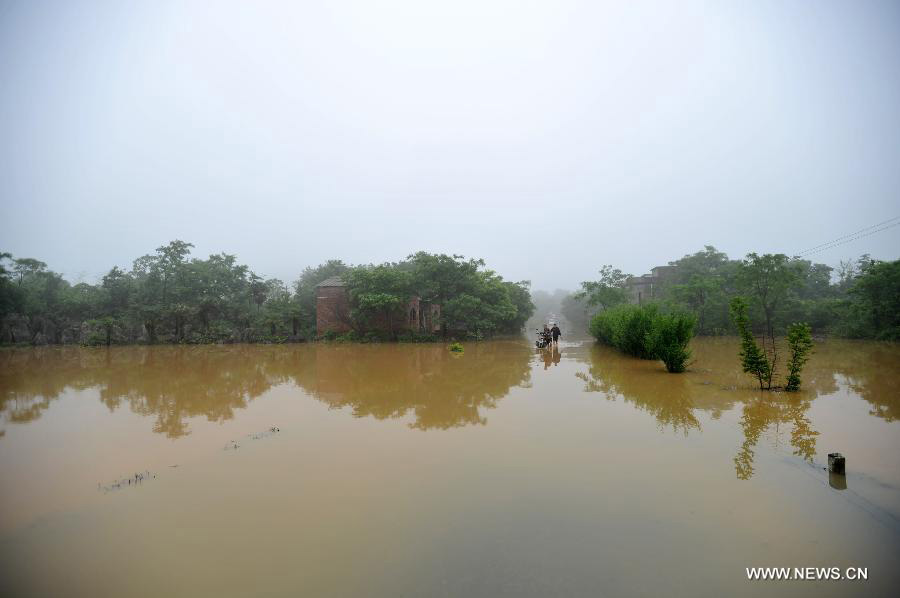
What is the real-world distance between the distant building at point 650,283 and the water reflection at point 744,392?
88.7 feet

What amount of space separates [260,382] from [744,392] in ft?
41.4

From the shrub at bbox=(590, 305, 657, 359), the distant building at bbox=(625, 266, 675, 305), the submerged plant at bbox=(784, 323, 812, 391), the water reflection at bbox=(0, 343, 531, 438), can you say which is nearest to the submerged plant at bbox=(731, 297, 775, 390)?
the submerged plant at bbox=(784, 323, 812, 391)

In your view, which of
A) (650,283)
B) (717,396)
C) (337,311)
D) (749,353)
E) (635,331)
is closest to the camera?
(717,396)

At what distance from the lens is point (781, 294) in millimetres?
27172

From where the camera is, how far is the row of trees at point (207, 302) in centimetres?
2738

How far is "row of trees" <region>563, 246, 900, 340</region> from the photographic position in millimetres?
22547

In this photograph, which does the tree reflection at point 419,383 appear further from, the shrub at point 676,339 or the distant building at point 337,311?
the distant building at point 337,311

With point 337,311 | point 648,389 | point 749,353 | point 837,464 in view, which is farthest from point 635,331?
point 337,311

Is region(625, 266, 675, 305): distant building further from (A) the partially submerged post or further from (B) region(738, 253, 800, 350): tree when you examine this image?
(A) the partially submerged post

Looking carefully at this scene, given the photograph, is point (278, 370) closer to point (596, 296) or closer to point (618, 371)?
point (618, 371)

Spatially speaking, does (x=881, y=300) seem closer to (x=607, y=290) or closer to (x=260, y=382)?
(x=607, y=290)

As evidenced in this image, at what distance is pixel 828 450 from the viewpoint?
223 inches

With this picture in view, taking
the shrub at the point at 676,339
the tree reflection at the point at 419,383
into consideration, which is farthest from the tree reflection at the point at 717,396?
the tree reflection at the point at 419,383

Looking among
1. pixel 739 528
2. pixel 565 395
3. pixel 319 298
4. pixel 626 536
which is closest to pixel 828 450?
pixel 739 528
